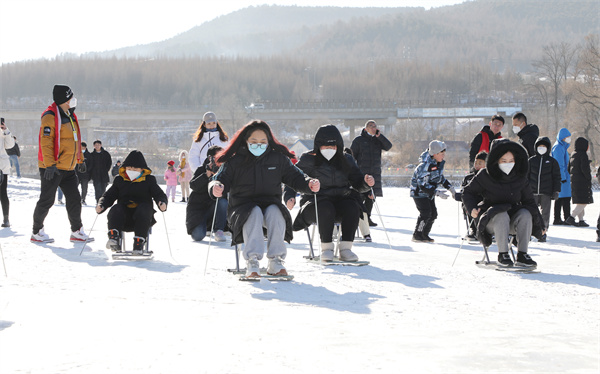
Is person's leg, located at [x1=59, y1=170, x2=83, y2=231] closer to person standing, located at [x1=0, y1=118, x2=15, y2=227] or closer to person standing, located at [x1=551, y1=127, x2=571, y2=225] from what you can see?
person standing, located at [x1=0, y1=118, x2=15, y2=227]

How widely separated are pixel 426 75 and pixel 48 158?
613 feet

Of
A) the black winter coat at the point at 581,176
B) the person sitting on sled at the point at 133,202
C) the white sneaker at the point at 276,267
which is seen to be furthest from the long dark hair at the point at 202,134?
the black winter coat at the point at 581,176

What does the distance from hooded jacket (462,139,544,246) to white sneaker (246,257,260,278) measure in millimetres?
2451

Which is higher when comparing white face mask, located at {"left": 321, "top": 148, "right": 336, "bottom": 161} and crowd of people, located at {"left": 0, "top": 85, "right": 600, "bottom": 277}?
white face mask, located at {"left": 321, "top": 148, "right": 336, "bottom": 161}

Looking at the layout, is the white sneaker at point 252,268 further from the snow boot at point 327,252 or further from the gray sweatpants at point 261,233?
the snow boot at point 327,252

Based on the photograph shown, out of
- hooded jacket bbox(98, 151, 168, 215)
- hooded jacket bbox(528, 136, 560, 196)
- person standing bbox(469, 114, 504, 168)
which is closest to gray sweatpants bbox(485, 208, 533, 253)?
person standing bbox(469, 114, 504, 168)

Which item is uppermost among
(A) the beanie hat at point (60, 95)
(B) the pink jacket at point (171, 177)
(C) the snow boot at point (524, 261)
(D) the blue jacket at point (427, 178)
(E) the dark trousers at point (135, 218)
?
(A) the beanie hat at point (60, 95)

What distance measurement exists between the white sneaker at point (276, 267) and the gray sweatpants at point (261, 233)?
6 centimetres

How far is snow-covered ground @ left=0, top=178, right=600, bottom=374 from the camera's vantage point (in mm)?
3938

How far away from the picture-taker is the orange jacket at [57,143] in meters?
9.38

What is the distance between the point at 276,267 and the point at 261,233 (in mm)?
326

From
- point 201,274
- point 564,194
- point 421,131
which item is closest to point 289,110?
point 421,131

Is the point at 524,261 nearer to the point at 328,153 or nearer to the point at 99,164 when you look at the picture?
the point at 328,153

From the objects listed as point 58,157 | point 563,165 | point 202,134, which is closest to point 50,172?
point 58,157
